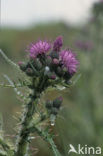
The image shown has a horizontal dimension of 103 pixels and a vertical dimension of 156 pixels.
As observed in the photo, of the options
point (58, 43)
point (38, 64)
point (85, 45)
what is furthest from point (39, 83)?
point (85, 45)

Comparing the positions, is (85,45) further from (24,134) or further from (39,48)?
(24,134)

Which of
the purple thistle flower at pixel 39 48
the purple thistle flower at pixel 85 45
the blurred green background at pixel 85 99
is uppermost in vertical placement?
the purple thistle flower at pixel 39 48

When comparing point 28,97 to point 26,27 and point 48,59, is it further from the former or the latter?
point 26,27

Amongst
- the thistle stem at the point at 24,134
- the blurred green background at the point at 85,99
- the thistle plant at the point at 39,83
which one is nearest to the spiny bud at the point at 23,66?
the thistle plant at the point at 39,83

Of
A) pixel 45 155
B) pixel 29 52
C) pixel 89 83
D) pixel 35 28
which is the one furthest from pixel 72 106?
pixel 35 28

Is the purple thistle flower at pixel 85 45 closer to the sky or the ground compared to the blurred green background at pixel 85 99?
closer to the sky

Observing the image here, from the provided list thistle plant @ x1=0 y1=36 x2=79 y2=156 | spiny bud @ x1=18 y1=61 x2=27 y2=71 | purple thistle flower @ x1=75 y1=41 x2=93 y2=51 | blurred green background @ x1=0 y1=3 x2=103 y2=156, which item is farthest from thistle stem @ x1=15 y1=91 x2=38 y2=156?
purple thistle flower @ x1=75 y1=41 x2=93 y2=51

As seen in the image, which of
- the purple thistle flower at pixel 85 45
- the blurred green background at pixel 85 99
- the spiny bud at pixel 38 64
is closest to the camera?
the spiny bud at pixel 38 64

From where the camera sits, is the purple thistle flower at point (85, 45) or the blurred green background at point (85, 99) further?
the purple thistle flower at point (85, 45)

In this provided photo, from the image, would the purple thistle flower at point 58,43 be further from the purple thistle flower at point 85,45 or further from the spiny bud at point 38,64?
the purple thistle flower at point 85,45
